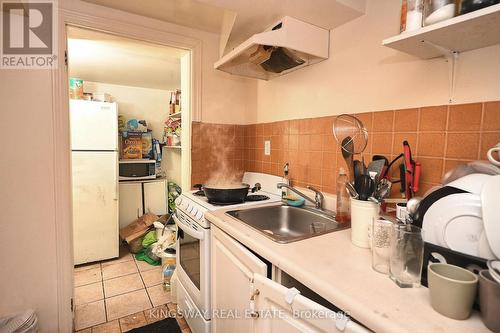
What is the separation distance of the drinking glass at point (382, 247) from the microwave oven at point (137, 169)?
9.64 feet

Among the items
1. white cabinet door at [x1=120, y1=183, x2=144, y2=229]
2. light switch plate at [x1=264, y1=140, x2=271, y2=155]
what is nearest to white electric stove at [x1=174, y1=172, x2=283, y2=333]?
light switch plate at [x1=264, y1=140, x2=271, y2=155]

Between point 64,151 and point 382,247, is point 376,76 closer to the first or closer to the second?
point 382,247

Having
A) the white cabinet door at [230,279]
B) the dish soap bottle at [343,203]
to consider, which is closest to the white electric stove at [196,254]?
the white cabinet door at [230,279]

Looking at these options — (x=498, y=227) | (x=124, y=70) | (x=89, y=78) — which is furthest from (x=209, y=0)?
(x=89, y=78)

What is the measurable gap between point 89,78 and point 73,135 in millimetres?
1017

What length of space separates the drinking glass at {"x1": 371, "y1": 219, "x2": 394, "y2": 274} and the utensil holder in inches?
5.0

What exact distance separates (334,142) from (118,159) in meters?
2.33

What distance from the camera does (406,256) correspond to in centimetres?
71

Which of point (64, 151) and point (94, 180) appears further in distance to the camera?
point (94, 180)

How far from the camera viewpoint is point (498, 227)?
23.7 inches

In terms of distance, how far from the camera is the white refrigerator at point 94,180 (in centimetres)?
248

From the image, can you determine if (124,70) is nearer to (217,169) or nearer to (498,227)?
(217,169)

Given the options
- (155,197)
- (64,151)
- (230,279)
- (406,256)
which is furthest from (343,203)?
(155,197)

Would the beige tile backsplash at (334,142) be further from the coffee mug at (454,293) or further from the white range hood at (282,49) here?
the coffee mug at (454,293)
